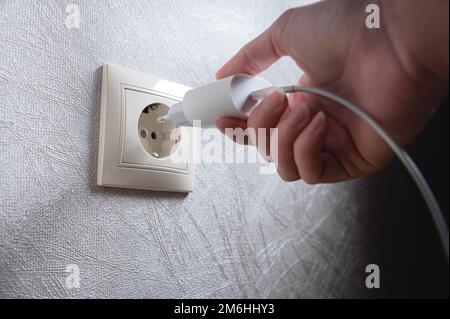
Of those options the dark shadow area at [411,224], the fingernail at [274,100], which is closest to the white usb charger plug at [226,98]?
the fingernail at [274,100]

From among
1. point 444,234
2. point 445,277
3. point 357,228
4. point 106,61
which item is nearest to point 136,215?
point 106,61

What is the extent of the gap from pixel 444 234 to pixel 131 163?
30 centimetres

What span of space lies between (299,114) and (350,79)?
0.24 feet

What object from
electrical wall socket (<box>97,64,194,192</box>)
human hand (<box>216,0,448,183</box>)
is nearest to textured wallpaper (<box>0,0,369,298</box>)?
electrical wall socket (<box>97,64,194,192</box>)

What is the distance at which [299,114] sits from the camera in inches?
16.6

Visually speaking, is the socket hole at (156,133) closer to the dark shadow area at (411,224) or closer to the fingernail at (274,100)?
the fingernail at (274,100)

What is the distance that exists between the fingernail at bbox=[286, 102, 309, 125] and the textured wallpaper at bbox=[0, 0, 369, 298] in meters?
0.17

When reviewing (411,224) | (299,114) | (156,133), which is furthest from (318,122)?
(411,224)

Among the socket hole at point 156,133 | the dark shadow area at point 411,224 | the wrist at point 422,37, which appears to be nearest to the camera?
the wrist at point 422,37

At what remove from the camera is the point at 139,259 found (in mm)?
496

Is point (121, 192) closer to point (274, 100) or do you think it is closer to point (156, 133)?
point (156, 133)

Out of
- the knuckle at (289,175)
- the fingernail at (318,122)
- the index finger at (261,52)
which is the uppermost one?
the index finger at (261,52)

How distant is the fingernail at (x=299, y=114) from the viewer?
0.42m

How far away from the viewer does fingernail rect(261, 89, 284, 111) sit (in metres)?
0.41
